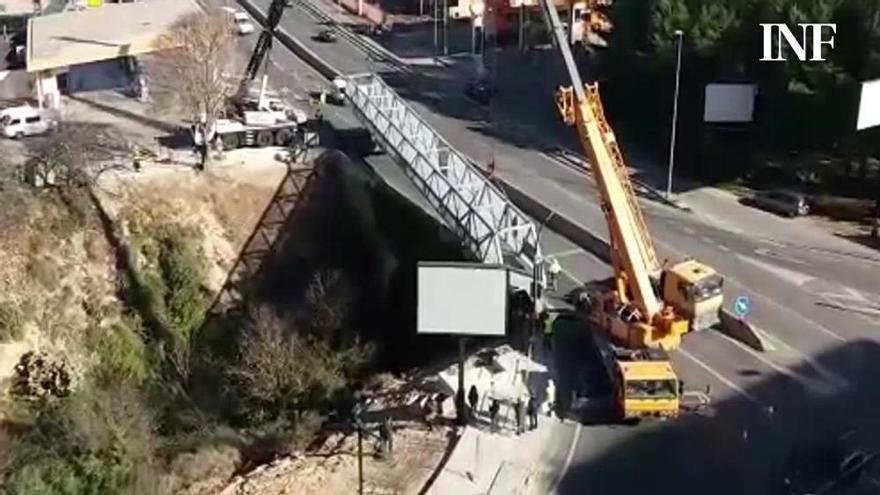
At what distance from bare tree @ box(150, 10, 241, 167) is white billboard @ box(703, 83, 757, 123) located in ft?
70.5

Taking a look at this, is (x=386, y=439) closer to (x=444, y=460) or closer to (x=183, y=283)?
(x=444, y=460)

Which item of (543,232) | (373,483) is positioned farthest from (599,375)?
(543,232)

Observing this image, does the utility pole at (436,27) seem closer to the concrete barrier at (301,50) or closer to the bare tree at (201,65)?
the concrete barrier at (301,50)

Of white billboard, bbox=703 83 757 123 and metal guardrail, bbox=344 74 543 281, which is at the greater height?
white billboard, bbox=703 83 757 123

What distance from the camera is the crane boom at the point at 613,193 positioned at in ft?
131

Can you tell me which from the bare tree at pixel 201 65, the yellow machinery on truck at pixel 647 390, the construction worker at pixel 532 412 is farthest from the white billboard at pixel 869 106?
the bare tree at pixel 201 65

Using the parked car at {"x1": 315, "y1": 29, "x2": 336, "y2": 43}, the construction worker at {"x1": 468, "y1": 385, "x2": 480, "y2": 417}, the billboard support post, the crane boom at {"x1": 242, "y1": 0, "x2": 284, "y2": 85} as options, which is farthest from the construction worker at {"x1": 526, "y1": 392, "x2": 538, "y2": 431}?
the parked car at {"x1": 315, "y1": 29, "x2": 336, "y2": 43}

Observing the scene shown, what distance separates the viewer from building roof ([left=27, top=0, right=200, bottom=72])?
60281 mm

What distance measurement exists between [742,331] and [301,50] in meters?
40.1

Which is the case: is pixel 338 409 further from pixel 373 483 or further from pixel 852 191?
pixel 852 191

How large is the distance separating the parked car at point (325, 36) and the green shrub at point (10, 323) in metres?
33.8

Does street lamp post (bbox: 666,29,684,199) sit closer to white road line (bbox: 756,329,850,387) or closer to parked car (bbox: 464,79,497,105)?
parked car (bbox: 464,79,497,105)

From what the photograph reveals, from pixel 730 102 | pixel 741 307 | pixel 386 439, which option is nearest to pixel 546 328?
pixel 741 307

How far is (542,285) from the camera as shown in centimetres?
4150
